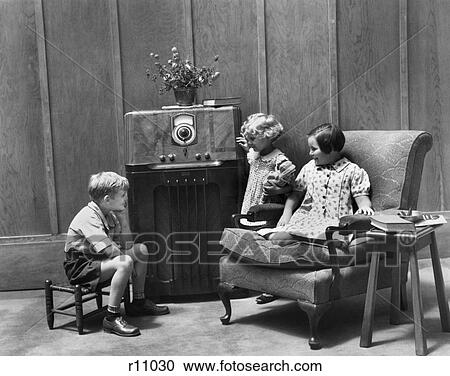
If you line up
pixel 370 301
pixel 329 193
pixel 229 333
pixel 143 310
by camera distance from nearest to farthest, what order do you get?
pixel 370 301, pixel 229 333, pixel 329 193, pixel 143 310

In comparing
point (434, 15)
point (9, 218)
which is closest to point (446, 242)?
point (434, 15)

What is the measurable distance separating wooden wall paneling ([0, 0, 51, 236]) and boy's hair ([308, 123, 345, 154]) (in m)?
1.72

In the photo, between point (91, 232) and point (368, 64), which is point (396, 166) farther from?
point (91, 232)

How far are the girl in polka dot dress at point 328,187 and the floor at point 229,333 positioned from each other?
0.48 m

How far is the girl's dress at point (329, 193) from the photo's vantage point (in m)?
3.46

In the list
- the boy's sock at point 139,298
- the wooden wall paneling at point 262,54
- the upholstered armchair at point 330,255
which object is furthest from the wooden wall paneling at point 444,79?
the boy's sock at point 139,298

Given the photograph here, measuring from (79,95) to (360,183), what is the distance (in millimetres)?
1762

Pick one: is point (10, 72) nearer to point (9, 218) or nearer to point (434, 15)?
point (9, 218)

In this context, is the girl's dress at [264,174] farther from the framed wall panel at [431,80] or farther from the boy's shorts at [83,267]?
the framed wall panel at [431,80]

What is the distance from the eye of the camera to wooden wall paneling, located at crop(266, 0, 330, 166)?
4.12m

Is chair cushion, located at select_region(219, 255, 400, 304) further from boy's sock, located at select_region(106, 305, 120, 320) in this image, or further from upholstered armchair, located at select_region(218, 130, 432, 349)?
boy's sock, located at select_region(106, 305, 120, 320)

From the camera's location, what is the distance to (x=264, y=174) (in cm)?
372

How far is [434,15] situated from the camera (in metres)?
4.26

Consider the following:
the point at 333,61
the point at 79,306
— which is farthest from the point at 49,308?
the point at 333,61
